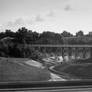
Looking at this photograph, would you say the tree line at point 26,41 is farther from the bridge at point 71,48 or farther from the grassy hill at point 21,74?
the grassy hill at point 21,74

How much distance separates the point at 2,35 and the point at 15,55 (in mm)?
30861

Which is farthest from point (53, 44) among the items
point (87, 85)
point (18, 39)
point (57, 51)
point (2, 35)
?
point (87, 85)

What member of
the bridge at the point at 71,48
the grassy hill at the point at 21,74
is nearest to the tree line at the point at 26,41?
the bridge at the point at 71,48

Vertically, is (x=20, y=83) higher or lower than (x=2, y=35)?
lower

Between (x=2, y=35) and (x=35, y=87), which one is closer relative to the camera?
(x=35, y=87)

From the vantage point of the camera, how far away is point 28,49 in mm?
75875

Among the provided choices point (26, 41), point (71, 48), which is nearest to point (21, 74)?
point (26, 41)

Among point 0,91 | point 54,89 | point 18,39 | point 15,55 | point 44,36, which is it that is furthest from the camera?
point 44,36

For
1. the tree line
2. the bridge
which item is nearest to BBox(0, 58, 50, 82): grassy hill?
the tree line

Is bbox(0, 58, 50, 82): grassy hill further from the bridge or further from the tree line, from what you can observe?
the bridge

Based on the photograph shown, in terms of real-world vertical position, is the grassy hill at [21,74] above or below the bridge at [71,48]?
below

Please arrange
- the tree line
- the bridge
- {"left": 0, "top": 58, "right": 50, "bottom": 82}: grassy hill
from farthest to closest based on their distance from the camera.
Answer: the bridge
the tree line
{"left": 0, "top": 58, "right": 50, "bottom": 82}: grassy hill

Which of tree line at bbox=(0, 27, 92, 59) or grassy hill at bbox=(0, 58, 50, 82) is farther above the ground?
tree line at bbox=(0, 27, 92, 59)

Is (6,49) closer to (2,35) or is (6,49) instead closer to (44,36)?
(2,35)
